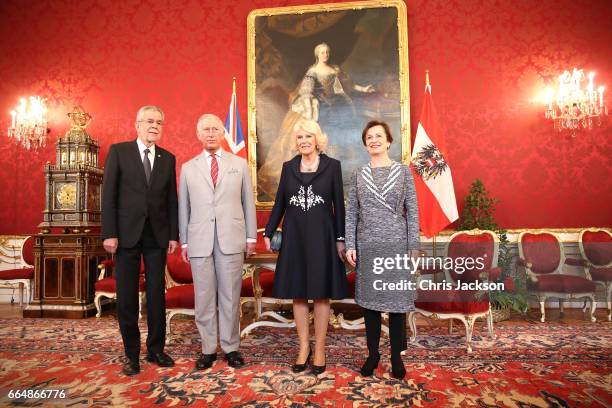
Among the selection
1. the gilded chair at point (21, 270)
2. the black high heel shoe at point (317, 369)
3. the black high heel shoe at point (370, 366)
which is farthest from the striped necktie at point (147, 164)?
the gilded chair at point (21, 270)

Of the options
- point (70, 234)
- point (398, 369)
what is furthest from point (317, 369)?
point (70, 234)

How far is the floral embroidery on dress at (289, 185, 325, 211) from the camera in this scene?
2.45 metres

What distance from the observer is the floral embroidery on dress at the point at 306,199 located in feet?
8.02

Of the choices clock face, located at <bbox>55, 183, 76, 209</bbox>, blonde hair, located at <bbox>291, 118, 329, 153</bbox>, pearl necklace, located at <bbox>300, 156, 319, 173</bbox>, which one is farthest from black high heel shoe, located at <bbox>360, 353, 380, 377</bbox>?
clock face, located at <bbox>55, 183, 76, 209</bbox>

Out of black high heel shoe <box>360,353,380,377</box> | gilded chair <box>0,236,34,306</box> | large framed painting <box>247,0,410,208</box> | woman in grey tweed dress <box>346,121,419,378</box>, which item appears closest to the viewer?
woman in grey tweed dress <box>346,121,419,378</box>

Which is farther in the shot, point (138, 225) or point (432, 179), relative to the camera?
point (432, 179)

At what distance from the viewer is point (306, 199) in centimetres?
246

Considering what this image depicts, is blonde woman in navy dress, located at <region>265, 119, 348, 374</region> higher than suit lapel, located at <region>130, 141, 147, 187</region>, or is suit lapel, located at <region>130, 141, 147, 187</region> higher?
suit lapel, located at <region>130, 141, 147, 187</region>

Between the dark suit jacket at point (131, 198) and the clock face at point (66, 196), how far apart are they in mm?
2861

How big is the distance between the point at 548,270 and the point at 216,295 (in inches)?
159

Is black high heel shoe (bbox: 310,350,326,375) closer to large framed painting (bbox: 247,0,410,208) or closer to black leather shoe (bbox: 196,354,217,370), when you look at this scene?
black leather shoe (bbox: 196,354,217,370)

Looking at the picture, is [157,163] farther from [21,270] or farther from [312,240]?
[21,270]

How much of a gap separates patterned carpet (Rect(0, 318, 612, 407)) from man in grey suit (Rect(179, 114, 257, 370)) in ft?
0.91

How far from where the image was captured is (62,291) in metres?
4.65
